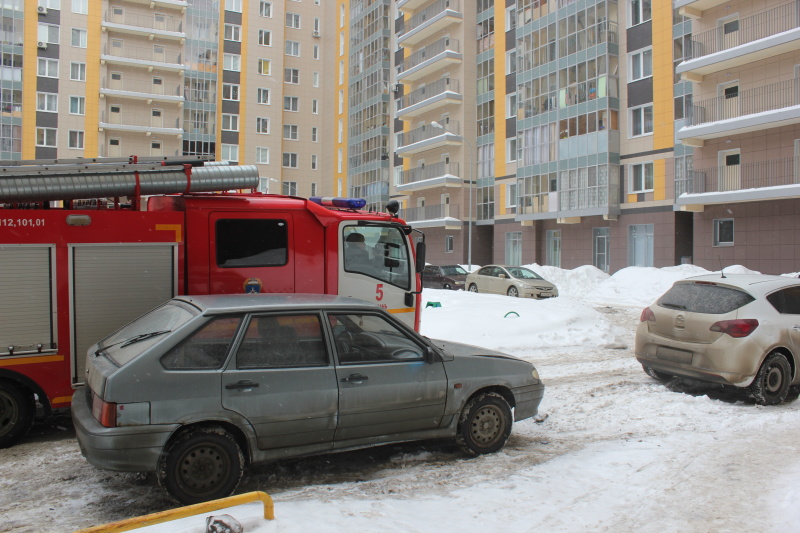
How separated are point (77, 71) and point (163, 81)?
22.0 ft

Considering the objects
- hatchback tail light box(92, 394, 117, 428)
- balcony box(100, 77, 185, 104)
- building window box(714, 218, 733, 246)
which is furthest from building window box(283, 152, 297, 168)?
hatchback tail light box(92, 394, 117, 428)

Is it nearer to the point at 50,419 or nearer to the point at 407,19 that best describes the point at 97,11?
the point at 407,19

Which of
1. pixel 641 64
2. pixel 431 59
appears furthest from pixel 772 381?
pixel 431 59

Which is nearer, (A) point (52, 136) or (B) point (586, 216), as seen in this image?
(B) point (586, 216)

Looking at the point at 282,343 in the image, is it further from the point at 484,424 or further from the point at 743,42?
the point at 743,42

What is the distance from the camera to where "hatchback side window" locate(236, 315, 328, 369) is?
15.6 feet

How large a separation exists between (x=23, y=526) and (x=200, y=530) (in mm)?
1470

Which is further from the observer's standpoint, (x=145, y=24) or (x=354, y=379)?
(x=145, y=24)

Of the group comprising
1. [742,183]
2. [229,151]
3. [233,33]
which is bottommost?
[742,183]

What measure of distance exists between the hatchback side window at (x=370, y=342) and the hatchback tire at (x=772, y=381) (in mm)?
4602

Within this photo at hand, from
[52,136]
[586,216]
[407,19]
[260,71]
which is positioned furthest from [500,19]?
[52,136]

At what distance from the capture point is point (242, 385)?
460 cm

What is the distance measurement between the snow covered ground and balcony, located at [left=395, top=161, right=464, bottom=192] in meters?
39.5

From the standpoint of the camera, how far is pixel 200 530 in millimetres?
3564
